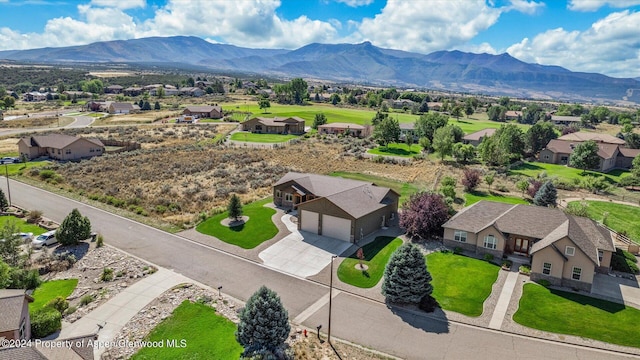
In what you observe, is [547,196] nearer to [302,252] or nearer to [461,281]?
[461,281]

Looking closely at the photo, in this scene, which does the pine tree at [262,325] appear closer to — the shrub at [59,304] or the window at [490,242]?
the shrub at [59,304]

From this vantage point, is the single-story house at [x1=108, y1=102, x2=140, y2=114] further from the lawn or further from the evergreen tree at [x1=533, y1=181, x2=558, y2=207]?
the lawn

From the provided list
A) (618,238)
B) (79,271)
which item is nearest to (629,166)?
(618,238)

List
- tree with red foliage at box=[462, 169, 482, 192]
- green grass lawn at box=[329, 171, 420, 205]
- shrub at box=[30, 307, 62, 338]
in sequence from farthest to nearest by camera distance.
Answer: tree with red foliage at box=[462, 169, 482, 192]
green grass lawn at box=[329, 171, 420, 205]
shrub at box=[30, 307, 62, 338]

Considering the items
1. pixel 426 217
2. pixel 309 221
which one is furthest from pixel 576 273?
pixel 309 221

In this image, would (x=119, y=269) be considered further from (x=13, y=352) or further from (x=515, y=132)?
(x=515, y=132)

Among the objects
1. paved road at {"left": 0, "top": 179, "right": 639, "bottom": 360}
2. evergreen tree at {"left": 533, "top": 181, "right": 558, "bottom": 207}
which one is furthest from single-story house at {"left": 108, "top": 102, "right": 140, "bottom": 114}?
evergreen tree at {"left": 533, "top": 181, "right": 558, "bottom": 207}
